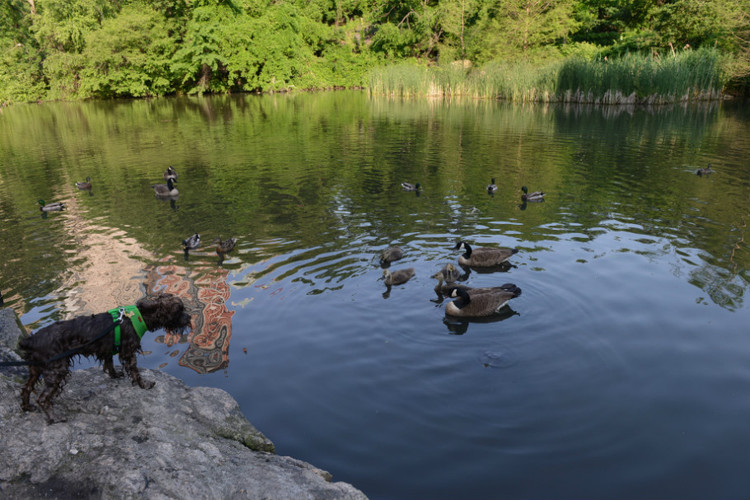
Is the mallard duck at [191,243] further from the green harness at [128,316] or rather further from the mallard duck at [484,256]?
the green harness at [128,316]

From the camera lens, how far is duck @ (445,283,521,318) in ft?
31.8

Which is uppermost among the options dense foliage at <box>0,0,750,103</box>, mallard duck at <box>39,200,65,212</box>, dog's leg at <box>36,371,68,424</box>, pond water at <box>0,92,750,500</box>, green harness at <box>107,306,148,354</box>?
dense foliage at <box>0,0,750,103</box>

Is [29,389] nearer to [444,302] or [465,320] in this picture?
[465,320]

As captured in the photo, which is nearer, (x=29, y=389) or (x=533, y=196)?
(x=29, y=389)

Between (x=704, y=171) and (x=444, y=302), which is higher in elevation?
(x=704, y=171)

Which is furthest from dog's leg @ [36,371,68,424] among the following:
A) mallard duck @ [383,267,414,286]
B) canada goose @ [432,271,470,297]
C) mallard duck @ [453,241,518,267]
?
mallard duck @ [453,241,518,267]

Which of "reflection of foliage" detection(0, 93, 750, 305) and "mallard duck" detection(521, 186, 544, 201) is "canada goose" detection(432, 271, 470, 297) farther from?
"mallard duck" detection(521, 186, 544, 201)

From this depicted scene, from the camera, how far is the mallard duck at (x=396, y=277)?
36.3 feet

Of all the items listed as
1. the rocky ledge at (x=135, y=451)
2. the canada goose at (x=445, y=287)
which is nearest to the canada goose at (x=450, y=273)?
the canada goose at (x=445, y=287)

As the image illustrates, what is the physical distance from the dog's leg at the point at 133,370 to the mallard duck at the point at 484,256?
334 inches

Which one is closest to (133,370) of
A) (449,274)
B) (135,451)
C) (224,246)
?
(135,451)

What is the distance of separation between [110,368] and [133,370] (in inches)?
13.4

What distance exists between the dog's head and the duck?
224 inches

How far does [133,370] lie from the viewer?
520 centimetres
